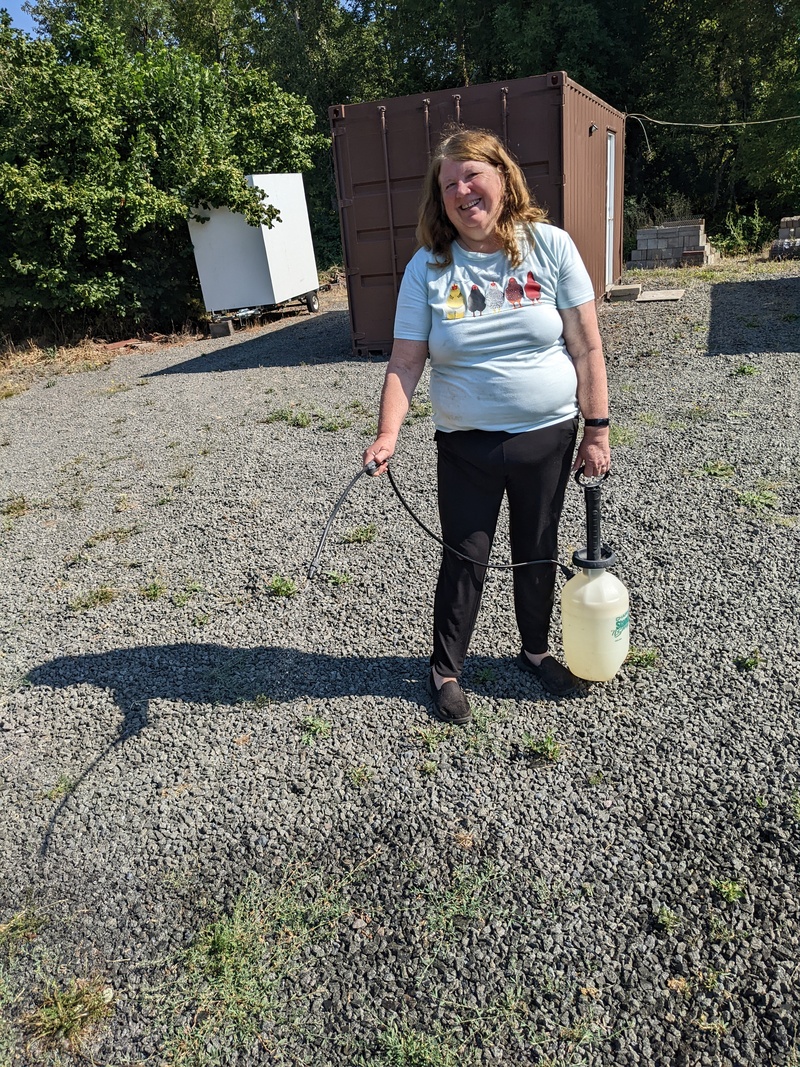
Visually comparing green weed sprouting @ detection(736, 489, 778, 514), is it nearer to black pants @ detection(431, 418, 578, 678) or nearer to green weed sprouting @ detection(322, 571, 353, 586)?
black pants @ detection(431, 418, 578, 678)

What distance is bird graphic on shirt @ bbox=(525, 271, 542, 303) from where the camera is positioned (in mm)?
2451

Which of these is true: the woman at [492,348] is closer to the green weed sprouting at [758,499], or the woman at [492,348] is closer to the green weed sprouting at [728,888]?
the green weed sprouting at [728,888]

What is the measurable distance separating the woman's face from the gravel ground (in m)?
1.78

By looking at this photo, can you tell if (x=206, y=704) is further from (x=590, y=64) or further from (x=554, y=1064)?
(x=590, y=64)

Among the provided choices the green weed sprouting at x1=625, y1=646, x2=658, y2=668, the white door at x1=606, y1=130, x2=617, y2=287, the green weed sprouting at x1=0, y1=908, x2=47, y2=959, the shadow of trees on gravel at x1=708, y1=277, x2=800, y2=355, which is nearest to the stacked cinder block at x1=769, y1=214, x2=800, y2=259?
the shadow of trees on gravel at x1=708, y1=277, x2=800, y2=355

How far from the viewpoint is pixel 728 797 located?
2.51 m

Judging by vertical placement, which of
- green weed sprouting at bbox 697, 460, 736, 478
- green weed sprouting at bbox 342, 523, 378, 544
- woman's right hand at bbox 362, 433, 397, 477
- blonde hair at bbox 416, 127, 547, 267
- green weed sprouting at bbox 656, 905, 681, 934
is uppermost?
blonde hair at bbox 416, 127, 547, 267

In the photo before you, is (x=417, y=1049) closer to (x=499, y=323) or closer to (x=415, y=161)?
(x=499, y=323)

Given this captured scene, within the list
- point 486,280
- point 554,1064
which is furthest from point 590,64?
point 554,1064

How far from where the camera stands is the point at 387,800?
266 cm

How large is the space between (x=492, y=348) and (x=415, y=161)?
7.51 metres

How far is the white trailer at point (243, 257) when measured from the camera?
42.9ft

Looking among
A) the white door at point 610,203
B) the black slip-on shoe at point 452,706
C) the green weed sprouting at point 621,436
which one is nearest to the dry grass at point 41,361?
the white door at point 610,203

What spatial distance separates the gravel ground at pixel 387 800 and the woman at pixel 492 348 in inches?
33.6
